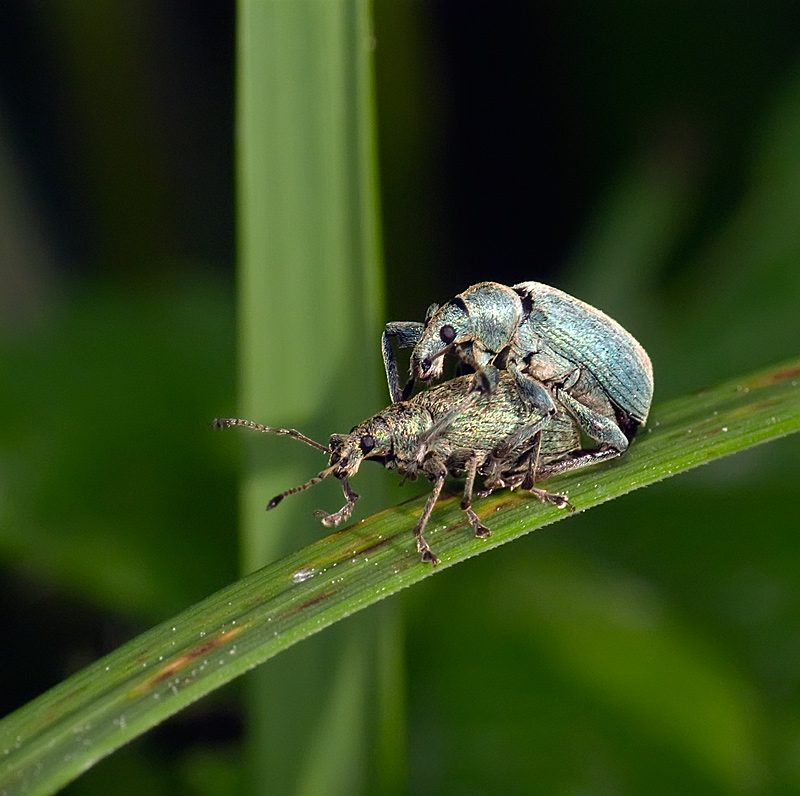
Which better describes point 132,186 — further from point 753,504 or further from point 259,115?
point 753,504

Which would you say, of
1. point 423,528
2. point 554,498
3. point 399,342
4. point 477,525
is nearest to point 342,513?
point 423,528

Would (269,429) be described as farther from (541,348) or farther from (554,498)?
(541,348)

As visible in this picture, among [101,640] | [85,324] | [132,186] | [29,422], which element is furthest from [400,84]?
[101,640]

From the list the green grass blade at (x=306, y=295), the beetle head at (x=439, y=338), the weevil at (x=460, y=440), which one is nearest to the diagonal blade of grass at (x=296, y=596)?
the weevil at (x=460, y=440)

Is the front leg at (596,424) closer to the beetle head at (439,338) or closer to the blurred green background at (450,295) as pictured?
the beetle head at (439,338)

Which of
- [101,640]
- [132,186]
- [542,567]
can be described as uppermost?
[132,186]

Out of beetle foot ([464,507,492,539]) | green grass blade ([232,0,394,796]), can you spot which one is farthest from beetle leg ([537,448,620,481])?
green grass blade ([232,0,394,796])
